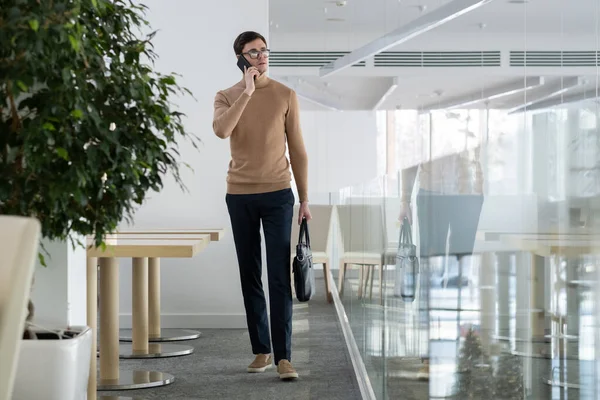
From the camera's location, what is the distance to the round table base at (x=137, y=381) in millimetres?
4004

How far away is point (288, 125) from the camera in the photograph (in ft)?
14.0

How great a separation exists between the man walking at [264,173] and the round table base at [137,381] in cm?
53

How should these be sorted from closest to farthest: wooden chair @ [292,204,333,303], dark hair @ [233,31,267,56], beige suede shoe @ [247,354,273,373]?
dark hair @ [233,31,267,56] → beige suede shoe @ [247,354,273,373] → wooden chair @ [292,204,333,303]

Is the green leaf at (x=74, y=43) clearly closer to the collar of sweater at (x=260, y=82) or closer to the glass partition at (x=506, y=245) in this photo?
the glass partition at (x=506, y=245)

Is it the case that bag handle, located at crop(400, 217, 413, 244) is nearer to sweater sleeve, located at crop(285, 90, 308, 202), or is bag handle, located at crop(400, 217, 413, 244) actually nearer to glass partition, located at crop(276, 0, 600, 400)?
glass partition, located at crop(276, 0, 600, 400)

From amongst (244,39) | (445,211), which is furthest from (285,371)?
(445,211)

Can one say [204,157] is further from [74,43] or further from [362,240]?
[74,43]

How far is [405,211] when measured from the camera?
280 centimetres

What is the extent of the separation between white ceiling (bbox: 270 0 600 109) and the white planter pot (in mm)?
7114

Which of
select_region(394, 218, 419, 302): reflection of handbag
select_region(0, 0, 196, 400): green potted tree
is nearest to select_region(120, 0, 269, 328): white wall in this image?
select_region(394, 218, 419, 302): reflection of handbag

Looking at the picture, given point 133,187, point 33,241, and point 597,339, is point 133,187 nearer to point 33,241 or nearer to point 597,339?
point 33,241

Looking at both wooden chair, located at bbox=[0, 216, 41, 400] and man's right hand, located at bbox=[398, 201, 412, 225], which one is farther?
man's right hand, located at bbox=[398, 201, 412, 225]

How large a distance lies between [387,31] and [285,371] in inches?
351

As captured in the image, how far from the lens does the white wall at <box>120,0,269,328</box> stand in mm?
6098
